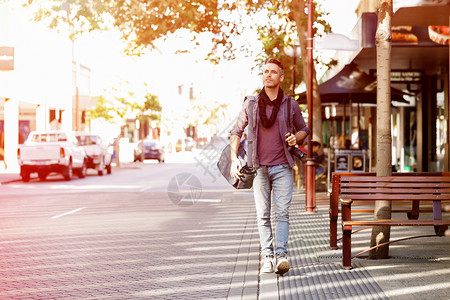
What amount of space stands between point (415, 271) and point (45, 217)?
24.4 ft

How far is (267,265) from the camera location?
7062mm

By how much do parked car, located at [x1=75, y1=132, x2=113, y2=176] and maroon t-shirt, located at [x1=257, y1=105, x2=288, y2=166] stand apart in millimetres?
23578

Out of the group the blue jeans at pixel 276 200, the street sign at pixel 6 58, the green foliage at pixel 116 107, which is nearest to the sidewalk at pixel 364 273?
the blue jeans at pixel 276 200

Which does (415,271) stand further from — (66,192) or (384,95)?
(66,192)

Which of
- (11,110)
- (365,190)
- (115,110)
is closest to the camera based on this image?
(365,190)

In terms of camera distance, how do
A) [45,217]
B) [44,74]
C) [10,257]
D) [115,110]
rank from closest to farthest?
[10,257] < [45,217] < [44,74] < [115,110]

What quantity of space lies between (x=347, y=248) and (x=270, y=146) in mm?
1235

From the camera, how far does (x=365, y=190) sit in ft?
24.8

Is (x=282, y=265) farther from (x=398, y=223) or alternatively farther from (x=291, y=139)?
(x=398, y=223)

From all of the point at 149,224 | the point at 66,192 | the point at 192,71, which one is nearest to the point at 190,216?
the point at 149,224

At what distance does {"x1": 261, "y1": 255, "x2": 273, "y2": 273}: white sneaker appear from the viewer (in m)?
7.05

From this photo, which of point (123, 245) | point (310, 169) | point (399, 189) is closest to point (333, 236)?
point (399, 189)

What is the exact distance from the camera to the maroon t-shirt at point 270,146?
276 inches

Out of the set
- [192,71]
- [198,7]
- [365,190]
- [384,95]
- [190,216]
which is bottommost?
[190,216]
